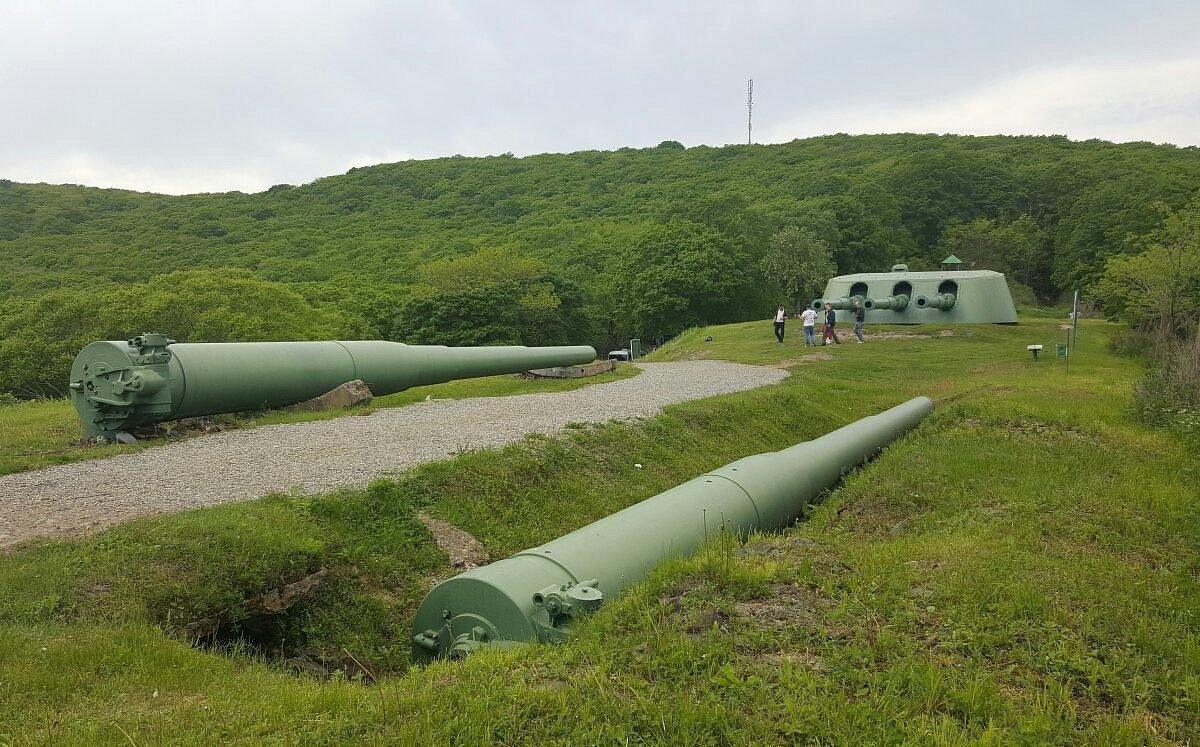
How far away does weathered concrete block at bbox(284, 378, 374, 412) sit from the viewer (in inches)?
559

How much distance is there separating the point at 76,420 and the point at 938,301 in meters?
29.5

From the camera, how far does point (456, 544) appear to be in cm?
881

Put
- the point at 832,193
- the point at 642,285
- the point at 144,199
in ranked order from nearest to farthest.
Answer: the point at 642,285 < the point at 832,193 < the point at 144,199

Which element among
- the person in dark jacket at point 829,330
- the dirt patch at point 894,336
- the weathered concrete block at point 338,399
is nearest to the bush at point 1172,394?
the weathered concrete block at point 338,399

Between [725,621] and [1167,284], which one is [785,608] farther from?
[1167,284]

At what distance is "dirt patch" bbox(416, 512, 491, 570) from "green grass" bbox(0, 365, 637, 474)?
5.44 metres

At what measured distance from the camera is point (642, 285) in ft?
169

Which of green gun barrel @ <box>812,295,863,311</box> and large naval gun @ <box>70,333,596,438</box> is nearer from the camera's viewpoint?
large naval gun @ <box>70,333,596,438</box>

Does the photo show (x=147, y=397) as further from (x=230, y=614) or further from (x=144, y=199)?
(x=144, y=199)

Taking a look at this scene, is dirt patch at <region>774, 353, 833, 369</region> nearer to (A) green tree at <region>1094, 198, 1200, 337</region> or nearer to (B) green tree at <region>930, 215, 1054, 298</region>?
(A) green tree at <region>1094, 198, 1200, 337</region>

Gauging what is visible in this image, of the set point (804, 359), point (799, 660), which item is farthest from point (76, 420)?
point (804, 359)

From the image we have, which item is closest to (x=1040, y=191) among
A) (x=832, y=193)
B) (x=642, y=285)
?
(x=832, y=193)

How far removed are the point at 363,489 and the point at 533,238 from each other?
74.1 m

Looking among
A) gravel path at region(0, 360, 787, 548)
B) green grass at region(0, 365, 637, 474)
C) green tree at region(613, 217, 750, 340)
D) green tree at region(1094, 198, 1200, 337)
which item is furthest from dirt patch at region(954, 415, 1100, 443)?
green tree at region(613, 217, 750, 340)
